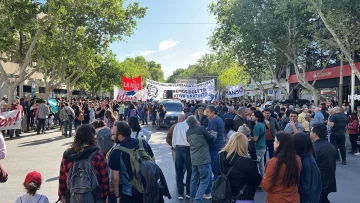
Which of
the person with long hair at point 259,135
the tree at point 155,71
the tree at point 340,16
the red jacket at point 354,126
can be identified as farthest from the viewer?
the tree at point 155,71

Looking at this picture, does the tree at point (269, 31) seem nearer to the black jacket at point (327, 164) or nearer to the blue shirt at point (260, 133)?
the blue shirt at point (260, 133)

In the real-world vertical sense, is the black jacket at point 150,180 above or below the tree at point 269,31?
below

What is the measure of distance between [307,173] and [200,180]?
8.44ft

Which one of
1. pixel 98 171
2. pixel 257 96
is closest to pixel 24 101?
pixel 98 171

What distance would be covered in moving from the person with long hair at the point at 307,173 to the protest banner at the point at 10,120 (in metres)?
13.8

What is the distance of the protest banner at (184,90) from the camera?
2370 cm

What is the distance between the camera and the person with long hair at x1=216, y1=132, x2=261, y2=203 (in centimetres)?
405

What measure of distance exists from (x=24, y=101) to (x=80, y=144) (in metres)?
16.1

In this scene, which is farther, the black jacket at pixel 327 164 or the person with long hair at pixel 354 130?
the person with long hair at pixel 354 130

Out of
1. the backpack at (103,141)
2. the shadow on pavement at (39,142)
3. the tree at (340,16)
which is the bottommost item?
the shadow on pavement at (39,142)

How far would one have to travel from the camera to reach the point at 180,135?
22.5ft

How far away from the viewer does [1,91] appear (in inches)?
1200

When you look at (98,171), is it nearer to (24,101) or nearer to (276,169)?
(276,169)

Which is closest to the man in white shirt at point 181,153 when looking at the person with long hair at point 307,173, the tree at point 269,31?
the person with long hair at point 307,173
